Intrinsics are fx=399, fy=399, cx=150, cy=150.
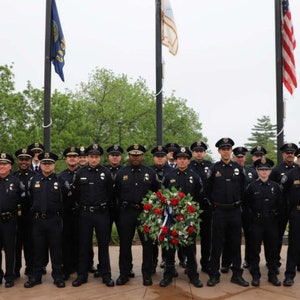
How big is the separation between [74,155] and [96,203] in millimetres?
1154

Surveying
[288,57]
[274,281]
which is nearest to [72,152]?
[274,281]

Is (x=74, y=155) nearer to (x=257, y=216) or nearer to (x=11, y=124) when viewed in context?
(x=257, y=216)

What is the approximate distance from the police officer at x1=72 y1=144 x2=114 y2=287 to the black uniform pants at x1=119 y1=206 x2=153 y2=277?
237 millimetres

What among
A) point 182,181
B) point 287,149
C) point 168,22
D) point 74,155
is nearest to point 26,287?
point 74,155

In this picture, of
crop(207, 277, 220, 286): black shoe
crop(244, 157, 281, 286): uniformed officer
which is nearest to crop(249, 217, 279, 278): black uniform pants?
crop(244, 157, 281, 286): uniformed officer

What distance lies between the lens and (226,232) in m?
6.28

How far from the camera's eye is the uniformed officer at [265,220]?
617 centimetres

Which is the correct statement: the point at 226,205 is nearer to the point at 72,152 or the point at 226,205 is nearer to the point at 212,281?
the point at 212,281

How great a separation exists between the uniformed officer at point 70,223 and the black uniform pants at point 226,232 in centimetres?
231

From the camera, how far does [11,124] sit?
26547 mm

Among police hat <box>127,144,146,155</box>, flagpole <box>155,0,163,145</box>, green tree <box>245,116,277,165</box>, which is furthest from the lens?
green tree <box>245,116,277,165</box>

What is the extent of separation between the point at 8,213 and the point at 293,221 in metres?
4.37

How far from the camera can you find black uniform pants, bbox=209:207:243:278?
613 cm

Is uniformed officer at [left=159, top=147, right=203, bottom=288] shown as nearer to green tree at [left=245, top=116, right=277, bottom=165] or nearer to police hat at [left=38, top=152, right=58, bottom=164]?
police hat at [left=38, top=152, right=58, bottom=164]
